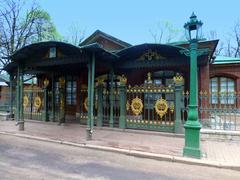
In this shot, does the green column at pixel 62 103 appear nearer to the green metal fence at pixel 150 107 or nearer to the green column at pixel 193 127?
the green metal fence at pixel 150 107

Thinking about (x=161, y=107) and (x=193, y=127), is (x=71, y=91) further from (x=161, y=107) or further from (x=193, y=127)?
(x=193, y=127)

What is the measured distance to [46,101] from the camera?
14.4 meters

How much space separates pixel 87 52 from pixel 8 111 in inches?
383

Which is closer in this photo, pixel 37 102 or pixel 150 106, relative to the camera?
pixel 150 106

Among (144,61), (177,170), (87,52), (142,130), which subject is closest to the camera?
(177,170)

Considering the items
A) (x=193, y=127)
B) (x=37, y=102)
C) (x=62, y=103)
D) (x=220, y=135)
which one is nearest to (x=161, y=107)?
(x=220, y=135)

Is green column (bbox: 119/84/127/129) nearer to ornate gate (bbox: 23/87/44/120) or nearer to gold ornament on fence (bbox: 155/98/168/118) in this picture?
gold ornament on fence (bbox: 155/98/168/118)

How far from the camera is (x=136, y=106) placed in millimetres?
11125

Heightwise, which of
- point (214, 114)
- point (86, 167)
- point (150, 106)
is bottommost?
point (86, 167)

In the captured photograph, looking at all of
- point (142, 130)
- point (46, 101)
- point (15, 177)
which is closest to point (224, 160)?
point (142, 130)

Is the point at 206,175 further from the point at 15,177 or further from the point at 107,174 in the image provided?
the point at 15,177

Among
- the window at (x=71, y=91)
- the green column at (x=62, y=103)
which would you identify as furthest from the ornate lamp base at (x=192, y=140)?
the window at (x=71, y=91)

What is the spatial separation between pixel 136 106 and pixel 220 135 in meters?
3.70

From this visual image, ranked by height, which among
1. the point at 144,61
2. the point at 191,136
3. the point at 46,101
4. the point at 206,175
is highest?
the point at 144,61
